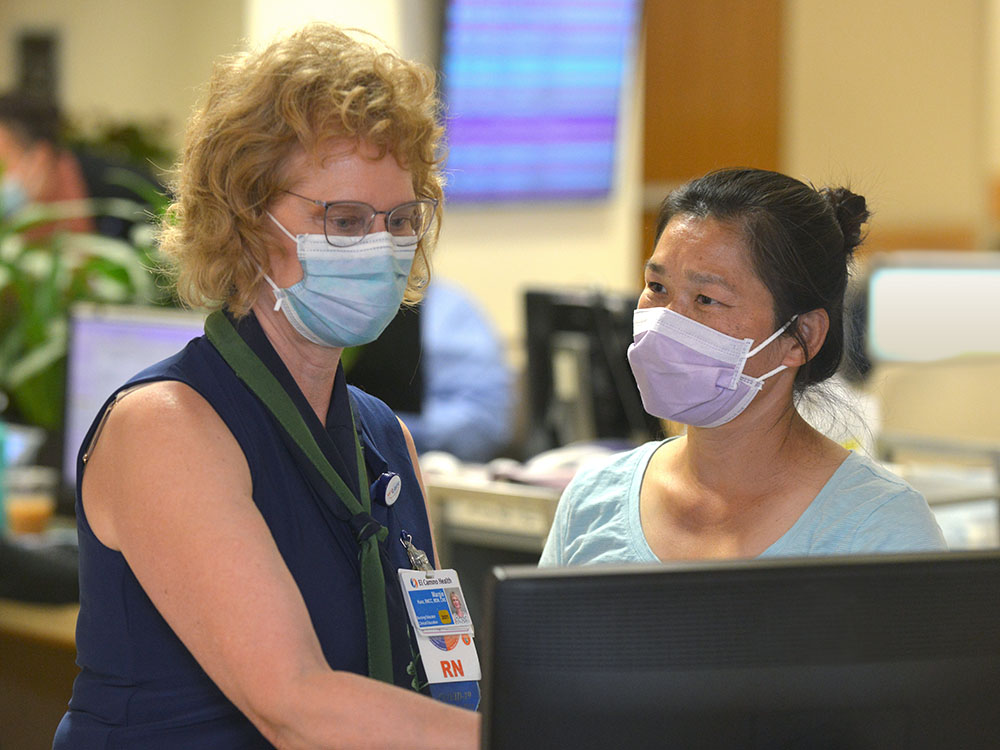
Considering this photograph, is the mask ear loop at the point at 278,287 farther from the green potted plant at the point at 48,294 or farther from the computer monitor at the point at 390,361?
the green potted plant at the point at 48,294

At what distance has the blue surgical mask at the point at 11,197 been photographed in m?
3.54

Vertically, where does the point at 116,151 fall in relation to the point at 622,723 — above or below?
above

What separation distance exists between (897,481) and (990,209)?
389cm

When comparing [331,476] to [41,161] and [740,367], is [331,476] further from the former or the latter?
[41,161]

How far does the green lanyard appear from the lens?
3.97ft

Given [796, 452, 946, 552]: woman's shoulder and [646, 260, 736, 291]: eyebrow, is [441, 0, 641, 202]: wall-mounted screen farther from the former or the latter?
[796, 452, 946, 552]: woman's shoulder

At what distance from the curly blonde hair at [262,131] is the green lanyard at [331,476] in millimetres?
54

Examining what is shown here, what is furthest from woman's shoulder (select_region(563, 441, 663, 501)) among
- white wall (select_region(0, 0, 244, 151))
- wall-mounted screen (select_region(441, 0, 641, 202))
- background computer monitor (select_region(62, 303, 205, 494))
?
white wall (select_region(0, 0, 244, 151))

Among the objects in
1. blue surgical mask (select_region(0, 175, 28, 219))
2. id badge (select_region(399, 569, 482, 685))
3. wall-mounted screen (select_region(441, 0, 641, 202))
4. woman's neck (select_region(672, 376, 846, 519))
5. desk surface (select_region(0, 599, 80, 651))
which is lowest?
desk surface (select_region(0, 599, 80, 651))

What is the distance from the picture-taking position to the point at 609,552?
4.78 feet

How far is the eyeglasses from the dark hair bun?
0.50 meters

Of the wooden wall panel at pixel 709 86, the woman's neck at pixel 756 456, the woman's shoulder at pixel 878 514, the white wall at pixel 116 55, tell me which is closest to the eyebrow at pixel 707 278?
the woman's neck at pixel 756 456

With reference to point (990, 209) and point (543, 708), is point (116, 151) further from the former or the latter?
point (543, 708)

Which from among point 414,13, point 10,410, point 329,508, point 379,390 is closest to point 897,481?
point 329,508
